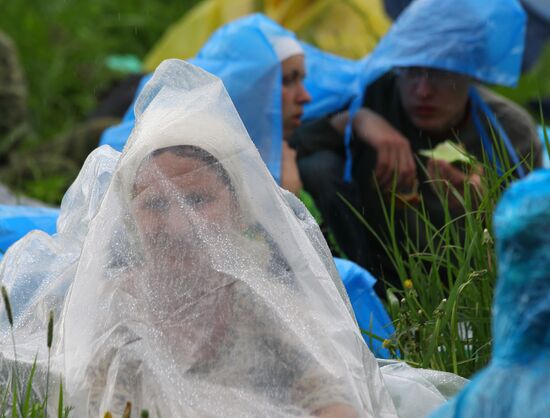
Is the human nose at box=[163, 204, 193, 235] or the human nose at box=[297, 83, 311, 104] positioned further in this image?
the human nose at box=[297, 83, 311, 104]

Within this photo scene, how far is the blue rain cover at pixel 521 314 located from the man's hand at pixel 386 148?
233 centimetres

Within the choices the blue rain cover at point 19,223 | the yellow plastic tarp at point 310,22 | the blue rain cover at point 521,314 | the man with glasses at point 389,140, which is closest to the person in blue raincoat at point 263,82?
the man with glasses at point 389,140

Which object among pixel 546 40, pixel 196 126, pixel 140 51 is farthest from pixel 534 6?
pixel 196 126

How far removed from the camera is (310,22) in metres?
6.20

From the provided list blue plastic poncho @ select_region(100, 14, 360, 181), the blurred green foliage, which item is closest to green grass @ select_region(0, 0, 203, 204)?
the blurred green foliage

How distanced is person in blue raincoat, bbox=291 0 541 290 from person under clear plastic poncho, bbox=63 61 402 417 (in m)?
1.85

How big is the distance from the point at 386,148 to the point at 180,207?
204 centimetres

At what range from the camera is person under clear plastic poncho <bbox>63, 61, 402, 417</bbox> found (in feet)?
6.16

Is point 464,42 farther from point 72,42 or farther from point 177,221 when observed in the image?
point 72,42

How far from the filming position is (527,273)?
1.38m

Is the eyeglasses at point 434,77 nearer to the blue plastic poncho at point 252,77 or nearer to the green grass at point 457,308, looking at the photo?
the blue plastic poncho at point 252,77

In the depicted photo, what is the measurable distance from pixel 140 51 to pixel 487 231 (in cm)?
613

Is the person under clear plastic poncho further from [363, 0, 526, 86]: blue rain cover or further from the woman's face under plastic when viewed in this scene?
[363, 0, 526, 86]: blue rain cover

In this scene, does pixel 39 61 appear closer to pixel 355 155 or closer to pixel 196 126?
pixel 355 155
